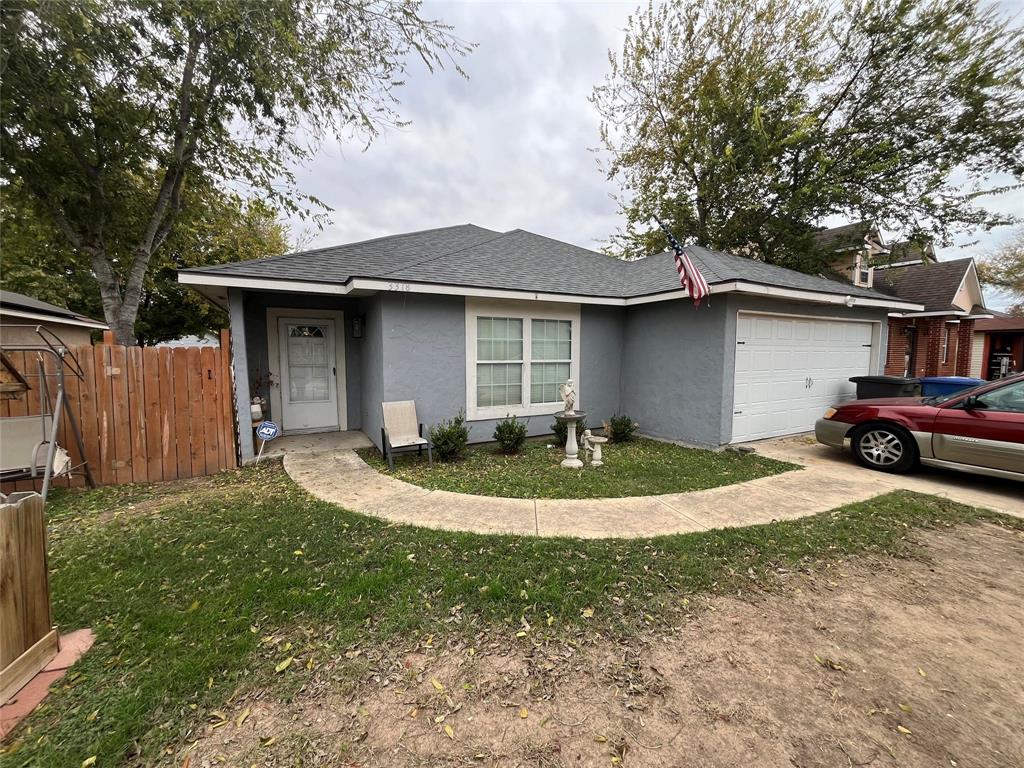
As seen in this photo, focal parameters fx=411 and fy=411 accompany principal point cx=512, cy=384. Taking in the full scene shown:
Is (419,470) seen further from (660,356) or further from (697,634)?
(660,356)

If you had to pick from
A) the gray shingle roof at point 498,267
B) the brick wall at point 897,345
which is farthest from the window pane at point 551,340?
the brick wall at point 897,345

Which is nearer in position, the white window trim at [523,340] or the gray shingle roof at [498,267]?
the gray shingle roof at [498,267]

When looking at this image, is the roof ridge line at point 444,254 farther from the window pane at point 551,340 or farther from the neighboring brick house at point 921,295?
the neighboring brick house at point 921,295

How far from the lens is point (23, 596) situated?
2055mm

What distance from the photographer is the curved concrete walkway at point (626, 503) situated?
154 inches

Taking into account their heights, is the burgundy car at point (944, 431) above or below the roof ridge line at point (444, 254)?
below

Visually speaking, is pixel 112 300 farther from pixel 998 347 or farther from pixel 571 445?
pixel 998 347

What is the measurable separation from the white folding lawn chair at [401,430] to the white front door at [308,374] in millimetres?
2471

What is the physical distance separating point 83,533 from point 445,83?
9396 mm

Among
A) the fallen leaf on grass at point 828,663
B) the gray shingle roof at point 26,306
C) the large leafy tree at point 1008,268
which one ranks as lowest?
the fallen leaf on grass at point 828,663

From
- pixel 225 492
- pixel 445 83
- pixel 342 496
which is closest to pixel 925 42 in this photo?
pixel 445 83

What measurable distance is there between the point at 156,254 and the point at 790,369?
17655 mm

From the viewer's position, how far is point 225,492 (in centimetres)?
498

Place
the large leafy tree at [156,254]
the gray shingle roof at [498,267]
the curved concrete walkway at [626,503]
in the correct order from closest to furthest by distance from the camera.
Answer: the curved concrete walkway at [626,503] → the gray shingle roof at [498,267] → the large leafy tree at [156,254]
